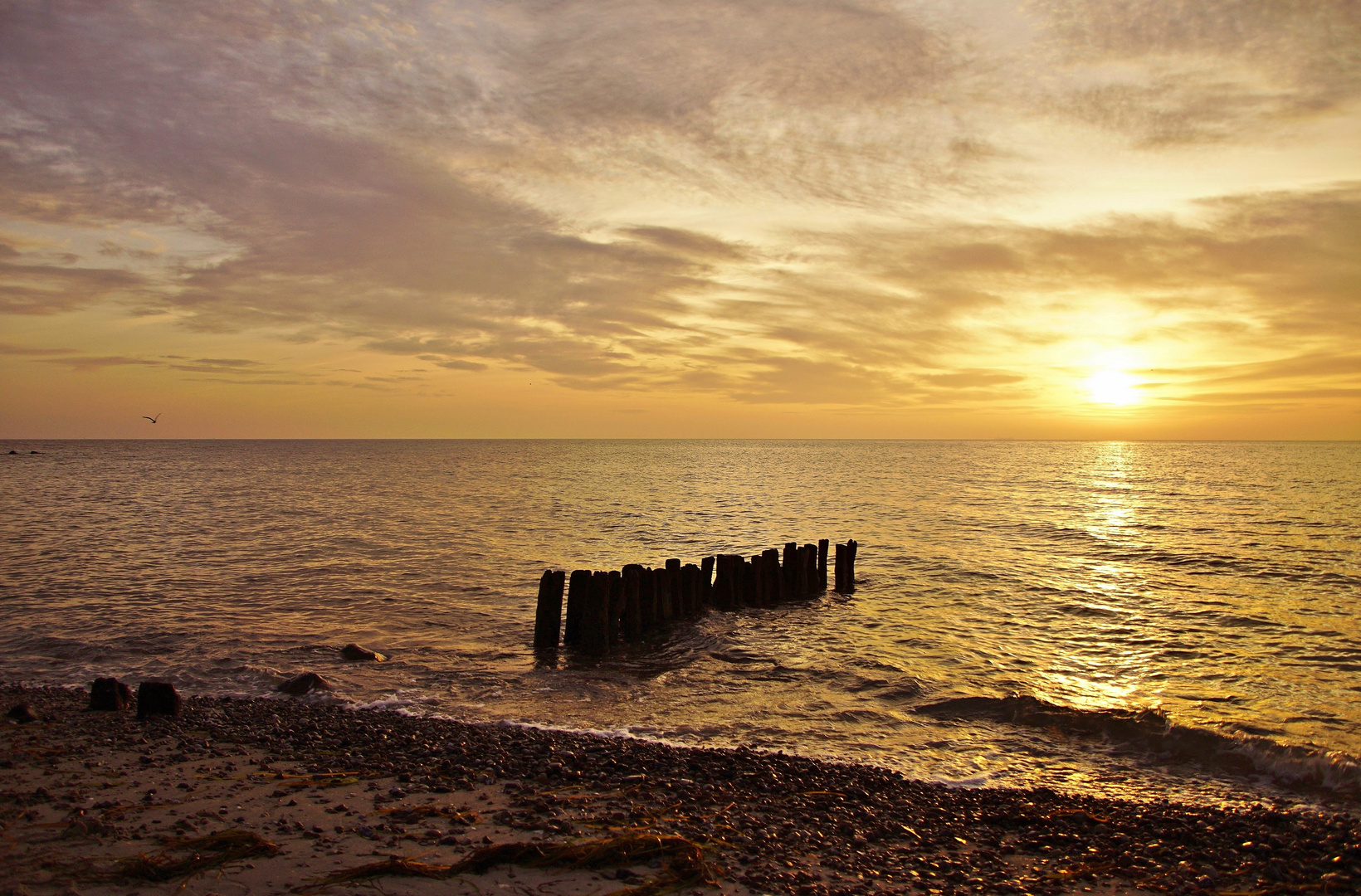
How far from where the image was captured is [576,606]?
15156mm

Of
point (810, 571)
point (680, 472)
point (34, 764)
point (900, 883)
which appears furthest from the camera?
point (680, 472)

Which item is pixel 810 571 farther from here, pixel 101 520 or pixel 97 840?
pixel 101 520

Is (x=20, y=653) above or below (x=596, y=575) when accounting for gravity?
below

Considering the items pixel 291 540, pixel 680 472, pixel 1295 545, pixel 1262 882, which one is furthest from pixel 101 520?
pixel 680 472

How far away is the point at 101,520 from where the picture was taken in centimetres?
3769

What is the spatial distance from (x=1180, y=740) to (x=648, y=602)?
989 cm

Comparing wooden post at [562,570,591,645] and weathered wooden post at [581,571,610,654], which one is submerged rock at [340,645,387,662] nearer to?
wooden post at [562,570,591,645]

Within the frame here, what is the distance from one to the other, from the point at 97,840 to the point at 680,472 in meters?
91.9

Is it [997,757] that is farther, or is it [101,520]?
[101,520]

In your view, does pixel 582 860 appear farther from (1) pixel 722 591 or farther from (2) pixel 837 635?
(1) pixel 722 591

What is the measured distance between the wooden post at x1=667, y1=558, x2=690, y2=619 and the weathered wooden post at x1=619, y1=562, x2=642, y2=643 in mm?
1423

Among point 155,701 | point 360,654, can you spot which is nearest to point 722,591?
point 360,654

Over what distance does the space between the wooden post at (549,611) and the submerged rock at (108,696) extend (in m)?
6.68

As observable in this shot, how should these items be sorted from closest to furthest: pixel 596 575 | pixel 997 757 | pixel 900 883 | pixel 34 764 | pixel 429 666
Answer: pixel 900 883, pixel 34 764, pixel 997 757, pixel 429 666, pixel 596 575
